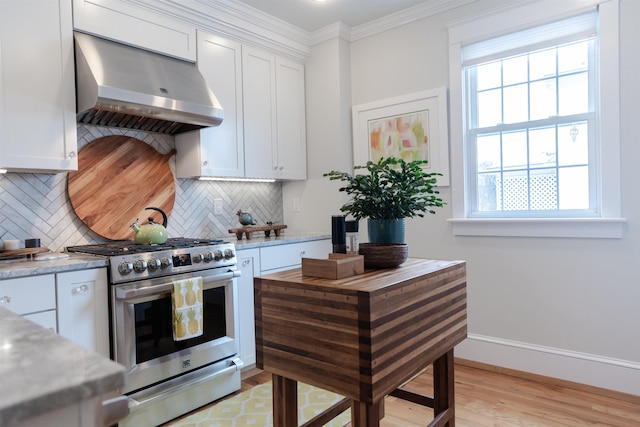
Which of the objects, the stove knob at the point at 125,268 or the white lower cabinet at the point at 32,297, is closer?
the white lower cabinet at the point at 32,297

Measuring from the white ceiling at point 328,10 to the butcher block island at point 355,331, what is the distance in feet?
7.84

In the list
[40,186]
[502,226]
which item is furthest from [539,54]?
[40,186]

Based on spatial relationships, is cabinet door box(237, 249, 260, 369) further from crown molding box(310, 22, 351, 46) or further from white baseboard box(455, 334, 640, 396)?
crown molding box(310, 22, 351, 46)

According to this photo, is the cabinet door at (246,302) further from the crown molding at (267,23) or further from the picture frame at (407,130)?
the crown molding at (267,23)

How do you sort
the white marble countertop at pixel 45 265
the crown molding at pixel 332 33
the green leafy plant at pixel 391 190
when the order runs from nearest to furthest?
1. the green leafy plant at pixel 391 190
2. the white marble countertop at pixel 45 265
3. the crown molding at pixel 332 33

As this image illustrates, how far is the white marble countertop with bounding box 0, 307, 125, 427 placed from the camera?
510 millimetres

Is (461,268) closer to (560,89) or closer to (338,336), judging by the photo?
(338,336)

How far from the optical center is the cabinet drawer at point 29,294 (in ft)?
6.11

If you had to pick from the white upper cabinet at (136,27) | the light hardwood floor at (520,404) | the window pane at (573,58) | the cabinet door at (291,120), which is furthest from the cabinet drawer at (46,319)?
the window pane at (573,58)

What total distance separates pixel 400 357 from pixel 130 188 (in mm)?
2335

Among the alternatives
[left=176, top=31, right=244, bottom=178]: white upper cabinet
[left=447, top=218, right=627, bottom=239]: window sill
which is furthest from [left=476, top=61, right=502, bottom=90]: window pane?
[left=176, top=31, right=244, bottom=178]: white upper cabinet

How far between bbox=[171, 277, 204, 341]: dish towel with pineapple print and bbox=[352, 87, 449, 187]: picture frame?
1.90 m

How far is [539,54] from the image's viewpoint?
2.95 meters

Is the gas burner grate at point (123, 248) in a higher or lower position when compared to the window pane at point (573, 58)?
lower
